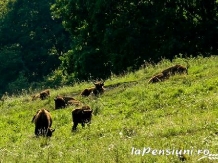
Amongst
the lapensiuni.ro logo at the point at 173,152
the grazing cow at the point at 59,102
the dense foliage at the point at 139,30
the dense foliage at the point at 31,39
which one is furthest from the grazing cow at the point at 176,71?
the dense foliage at the point at 31,39

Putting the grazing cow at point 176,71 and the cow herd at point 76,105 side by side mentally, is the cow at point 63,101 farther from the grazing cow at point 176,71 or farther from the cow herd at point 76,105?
the grazing cow at point 176,71

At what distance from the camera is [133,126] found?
44.8 ft

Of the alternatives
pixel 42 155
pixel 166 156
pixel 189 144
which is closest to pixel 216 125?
pixel 189 144

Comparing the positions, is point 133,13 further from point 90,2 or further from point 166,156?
point 166,156

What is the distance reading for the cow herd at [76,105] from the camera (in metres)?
15.7

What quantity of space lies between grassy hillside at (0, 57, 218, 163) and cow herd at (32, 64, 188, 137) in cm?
30


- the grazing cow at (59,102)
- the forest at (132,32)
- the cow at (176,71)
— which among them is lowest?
the grazing cow at (59,102)

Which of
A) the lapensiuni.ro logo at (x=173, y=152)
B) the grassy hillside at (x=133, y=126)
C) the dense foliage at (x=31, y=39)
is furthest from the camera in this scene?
the dense foliage at (x=31, y=39)

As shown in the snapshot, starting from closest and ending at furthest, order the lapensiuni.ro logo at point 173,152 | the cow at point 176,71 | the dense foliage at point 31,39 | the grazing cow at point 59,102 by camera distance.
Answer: the lapensiuni.ro logo at point 173,152, the grazing cow at point 59,102, the cow at point 176,71, the dense foliage at point 31,39

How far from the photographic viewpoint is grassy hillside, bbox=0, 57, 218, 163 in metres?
9.73

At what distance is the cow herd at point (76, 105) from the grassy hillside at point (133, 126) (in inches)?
11.9

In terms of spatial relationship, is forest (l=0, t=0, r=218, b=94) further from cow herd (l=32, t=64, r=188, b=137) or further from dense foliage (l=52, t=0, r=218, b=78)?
cow herd (l=32, t=64, r=188, b=137)

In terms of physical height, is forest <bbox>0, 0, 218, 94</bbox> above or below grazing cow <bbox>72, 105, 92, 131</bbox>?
above

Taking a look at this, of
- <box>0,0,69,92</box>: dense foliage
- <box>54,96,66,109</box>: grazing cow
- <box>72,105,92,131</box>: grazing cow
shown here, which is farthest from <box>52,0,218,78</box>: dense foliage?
<box>0,0,69,92</box>: dense foliage
